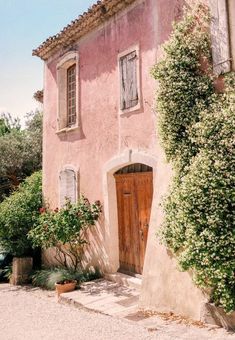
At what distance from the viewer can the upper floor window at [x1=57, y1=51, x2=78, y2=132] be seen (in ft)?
35.8

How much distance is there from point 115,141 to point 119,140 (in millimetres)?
166

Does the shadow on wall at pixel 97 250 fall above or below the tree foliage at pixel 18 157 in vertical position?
below

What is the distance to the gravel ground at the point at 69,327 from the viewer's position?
521 cm

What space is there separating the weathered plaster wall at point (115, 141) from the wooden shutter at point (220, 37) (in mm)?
1095

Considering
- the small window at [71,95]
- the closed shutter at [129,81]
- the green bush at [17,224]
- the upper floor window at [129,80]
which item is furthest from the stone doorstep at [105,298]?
the small window at [71,95]

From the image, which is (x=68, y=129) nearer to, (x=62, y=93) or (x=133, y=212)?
(x=62, y=93)

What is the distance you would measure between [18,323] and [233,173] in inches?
188

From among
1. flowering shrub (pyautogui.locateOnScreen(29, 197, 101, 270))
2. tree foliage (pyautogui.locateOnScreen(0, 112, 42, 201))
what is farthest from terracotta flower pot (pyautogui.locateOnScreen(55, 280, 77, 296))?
tree foliage (pyautogui.locateOnScreen(0, 112, 42, 201))

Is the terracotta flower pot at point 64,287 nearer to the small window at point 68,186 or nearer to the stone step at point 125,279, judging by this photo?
the stone step at point 125,279

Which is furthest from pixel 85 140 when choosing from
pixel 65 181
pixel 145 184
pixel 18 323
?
pixel 18 323

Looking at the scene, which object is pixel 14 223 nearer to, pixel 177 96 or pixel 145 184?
pixel 145 184

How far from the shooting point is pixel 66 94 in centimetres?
1118

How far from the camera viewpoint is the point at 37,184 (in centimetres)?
1230

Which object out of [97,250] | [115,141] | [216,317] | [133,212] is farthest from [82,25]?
[216,317]
